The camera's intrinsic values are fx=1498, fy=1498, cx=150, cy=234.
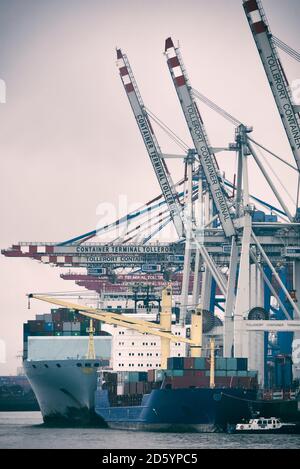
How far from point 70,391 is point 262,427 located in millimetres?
16064

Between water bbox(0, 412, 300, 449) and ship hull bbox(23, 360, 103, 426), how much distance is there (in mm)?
6685

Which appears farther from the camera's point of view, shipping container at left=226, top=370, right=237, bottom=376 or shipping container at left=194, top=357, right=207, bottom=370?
shipping container at left=194, top=357, right=207, bottom=370

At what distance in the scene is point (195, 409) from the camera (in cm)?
8462

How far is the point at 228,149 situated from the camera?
336 feet

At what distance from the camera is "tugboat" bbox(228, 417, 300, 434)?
8344 centimetres

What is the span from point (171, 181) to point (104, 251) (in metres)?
8.23

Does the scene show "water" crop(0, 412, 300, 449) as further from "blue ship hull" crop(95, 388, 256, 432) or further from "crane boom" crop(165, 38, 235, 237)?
"crane boom" crop(165, 38, 235, 237)

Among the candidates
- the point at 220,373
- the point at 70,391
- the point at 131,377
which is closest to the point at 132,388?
the point at 131,377

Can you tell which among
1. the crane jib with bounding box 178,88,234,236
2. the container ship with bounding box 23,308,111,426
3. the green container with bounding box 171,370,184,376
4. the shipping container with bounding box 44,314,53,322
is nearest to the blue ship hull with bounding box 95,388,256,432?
the green container with bounding box 171,370,184,376

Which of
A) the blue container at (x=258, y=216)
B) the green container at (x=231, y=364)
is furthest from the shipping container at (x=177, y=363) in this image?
the blue container at (x=258, y=216)

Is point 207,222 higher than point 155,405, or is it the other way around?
point 207,222
